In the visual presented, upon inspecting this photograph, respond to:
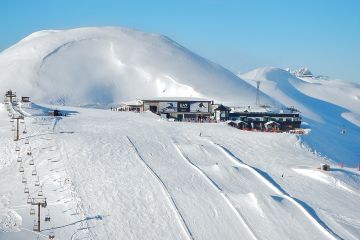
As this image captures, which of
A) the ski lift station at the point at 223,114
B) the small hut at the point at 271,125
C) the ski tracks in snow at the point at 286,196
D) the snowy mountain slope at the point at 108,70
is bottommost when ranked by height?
the ski tracks in snow at the point at 286,196

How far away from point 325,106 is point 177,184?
273 feet

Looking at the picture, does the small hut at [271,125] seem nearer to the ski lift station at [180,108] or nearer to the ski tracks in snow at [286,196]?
the ski lift station at [180,108]

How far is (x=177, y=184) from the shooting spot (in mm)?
28734

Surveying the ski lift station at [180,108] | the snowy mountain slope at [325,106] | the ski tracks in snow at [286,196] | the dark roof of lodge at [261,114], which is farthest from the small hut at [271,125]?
the ski tracks in snow at [286,196]

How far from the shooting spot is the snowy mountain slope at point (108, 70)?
2795 inches

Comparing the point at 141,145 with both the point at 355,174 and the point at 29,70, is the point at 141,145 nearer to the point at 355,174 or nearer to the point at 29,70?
the point at 355,174

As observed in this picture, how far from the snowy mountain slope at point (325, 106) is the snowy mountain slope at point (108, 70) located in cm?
1284

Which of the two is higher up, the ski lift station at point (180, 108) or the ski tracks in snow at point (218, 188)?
the ski lift station at point (180, 108)

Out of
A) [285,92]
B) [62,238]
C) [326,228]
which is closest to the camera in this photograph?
[62,238]

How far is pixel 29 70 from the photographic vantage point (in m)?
75.4

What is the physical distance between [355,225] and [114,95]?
49.8m

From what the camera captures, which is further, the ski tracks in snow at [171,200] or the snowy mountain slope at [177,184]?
the snowy mountain slope at [177,184]

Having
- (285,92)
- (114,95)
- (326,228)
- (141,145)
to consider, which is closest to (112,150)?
(141,145)

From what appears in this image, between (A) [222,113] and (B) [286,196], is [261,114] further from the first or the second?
(B) [286,196]
